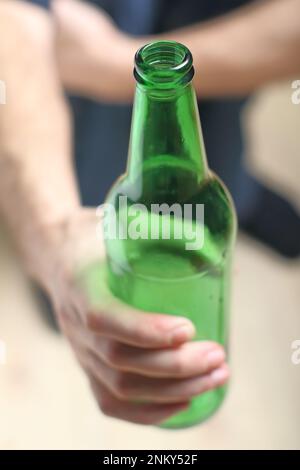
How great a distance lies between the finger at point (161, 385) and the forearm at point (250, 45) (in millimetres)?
434

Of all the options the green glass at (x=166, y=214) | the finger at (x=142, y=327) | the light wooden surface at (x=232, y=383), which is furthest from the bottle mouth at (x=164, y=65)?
the light wooden surface at (x=232, y=383)

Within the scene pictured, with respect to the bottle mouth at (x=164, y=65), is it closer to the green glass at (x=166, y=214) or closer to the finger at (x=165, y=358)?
the green glass at (x=166, y=214)

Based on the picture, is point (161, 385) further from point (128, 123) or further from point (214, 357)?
point (128, 123)

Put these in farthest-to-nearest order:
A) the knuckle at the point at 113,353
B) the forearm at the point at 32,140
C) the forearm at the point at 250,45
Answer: the forearm at the point at 250,45 < the forearm at the point at 32,140 < the knuckle at the point at 113,353

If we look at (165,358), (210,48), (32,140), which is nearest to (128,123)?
(210,48)

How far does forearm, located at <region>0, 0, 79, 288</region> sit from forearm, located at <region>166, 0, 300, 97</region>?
187mm

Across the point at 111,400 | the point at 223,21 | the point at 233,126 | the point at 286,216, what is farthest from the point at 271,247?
the point at 111,400

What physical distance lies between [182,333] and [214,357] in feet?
0.16

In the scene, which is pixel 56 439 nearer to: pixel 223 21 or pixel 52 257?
pixel 52 257

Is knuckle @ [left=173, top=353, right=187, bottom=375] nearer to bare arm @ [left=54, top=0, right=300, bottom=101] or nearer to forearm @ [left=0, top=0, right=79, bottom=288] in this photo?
forearm @ [left=0, top=0, right=79, bottom=288]

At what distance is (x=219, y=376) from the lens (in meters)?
0.57

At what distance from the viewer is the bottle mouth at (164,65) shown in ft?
1.45

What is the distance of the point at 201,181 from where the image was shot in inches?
20.5

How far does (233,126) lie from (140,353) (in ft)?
Answer: 1.95
